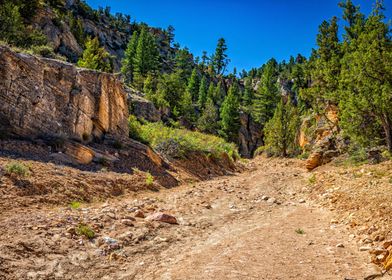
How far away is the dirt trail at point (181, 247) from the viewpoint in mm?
6121

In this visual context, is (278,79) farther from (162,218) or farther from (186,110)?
(162,218)

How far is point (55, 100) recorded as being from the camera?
1650cm

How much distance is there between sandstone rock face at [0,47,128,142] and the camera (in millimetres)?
13945

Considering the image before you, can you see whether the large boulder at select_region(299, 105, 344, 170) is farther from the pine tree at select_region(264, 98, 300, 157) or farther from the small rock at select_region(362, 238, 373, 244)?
the small rock at select_region(362, 238, 373, 244)

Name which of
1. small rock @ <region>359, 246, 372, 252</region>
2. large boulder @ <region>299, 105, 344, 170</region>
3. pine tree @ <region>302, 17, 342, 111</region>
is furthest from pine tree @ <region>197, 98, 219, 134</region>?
small rock @ <region>359, 246, 372, 252</region>

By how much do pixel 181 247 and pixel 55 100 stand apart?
12.0 m

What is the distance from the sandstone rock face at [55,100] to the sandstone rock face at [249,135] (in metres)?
43.8

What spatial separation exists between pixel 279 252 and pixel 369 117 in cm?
1682

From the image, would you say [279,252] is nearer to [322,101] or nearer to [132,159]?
[132,159]

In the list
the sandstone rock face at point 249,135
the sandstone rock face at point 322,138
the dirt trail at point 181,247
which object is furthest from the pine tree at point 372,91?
the sandstone rock face at point 249,135

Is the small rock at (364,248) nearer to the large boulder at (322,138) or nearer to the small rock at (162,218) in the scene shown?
the small rock at (162,218)

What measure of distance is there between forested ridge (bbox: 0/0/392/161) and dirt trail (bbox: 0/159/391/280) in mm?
11734

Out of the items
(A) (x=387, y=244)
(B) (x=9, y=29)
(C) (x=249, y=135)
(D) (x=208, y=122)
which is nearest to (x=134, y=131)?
(B) (x=9, y=29)

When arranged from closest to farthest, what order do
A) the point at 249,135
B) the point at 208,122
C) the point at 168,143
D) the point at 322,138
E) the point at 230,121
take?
the point at 168,143 → the point at 322,138 → the point at 208,122 → the point at 230,121 → the point at 249,135
